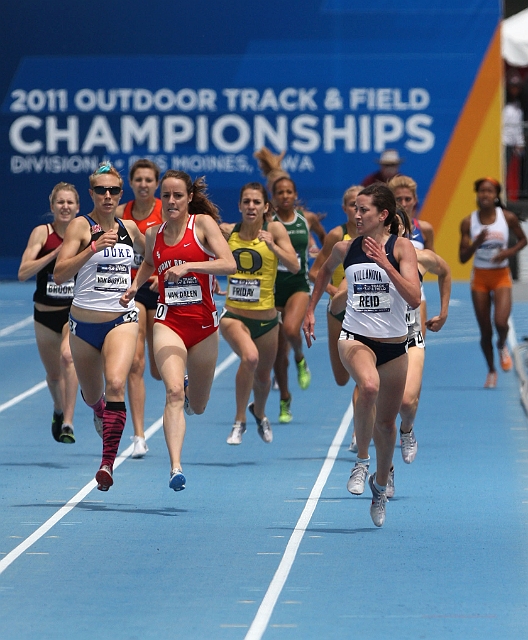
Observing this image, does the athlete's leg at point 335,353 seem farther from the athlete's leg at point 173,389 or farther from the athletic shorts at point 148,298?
the athlete's leg at point 173,389

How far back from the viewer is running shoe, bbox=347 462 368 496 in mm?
8914

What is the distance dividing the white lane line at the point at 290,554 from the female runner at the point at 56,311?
2.14m

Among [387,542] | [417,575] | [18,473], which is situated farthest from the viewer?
[18,473]

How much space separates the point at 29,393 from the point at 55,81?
39.2ft

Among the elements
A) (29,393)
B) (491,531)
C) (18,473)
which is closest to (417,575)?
(491,531)

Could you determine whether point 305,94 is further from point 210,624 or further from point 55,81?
point 210,624

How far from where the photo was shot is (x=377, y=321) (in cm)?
852

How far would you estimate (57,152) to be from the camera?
1036 inches

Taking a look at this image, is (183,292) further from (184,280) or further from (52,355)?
(52,355)

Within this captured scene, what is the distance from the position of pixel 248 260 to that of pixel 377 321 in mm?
3583

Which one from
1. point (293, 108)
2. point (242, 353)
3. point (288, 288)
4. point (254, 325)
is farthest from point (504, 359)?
point (293, 108)

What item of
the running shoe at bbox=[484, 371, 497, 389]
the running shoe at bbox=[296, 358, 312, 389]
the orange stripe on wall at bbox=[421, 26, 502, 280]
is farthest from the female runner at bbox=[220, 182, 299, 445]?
the orange stripe on wall at bbox=[421, 26, 502, 280]

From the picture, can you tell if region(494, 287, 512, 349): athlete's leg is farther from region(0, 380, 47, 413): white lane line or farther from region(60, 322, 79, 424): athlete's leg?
region(60, 322, 79, 424): athlete's leg

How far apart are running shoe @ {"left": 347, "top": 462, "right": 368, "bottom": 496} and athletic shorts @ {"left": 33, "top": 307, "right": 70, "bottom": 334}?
3.46 m
